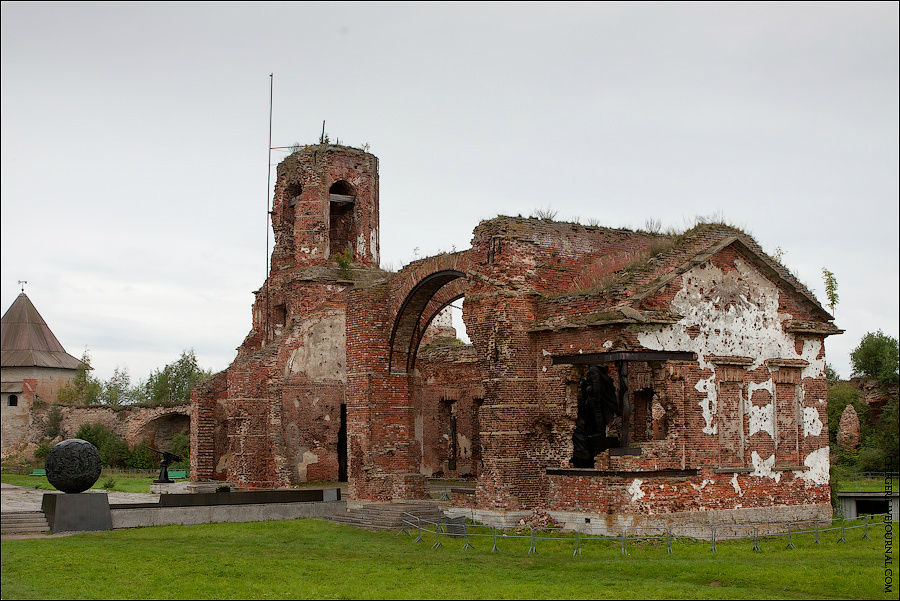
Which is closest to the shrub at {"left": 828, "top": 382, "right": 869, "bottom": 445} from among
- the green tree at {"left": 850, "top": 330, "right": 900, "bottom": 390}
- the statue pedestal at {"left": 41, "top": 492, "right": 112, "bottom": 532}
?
the green tree at {"left": 850, "top": 330, "right": 900, "bottom": 390}

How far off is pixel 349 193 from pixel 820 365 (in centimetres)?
1466

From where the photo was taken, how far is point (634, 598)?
1127 cm

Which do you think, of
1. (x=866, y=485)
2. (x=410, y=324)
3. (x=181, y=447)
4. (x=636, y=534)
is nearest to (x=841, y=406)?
(x=866, y=485)

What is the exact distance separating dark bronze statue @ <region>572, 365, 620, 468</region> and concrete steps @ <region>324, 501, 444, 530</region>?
10.4ft

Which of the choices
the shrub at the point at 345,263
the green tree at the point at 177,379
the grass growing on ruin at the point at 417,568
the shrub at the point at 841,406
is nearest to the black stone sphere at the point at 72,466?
the grass growing on ruin at the point at 417,568

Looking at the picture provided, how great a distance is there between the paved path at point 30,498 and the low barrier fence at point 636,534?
253 inches

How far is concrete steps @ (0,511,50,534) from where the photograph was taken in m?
17.1

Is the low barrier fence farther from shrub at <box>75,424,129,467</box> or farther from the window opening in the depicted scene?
shrub at <box>75,424,129,467</box>

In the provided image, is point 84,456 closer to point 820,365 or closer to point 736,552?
point 736,552

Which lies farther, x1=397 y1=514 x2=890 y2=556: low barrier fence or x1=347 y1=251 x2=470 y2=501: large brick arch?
x1=347 y1=251 x2=470 y2=501: large brick arch

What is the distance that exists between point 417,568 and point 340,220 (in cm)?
1683

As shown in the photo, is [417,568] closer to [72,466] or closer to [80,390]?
[72,466]

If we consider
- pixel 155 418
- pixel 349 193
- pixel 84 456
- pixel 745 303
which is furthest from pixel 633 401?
pixel 155 418

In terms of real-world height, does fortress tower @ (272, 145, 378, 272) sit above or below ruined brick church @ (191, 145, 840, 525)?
above
